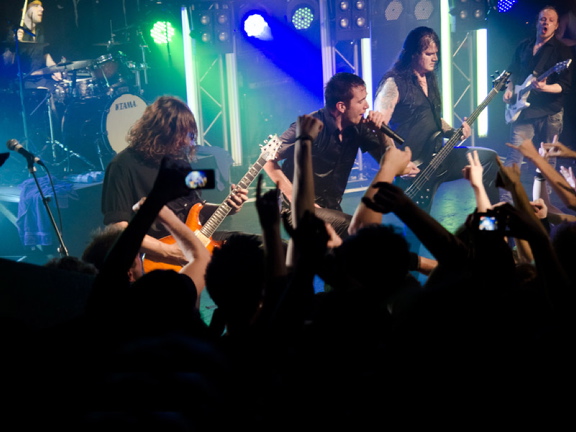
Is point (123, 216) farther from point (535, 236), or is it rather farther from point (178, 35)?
point (178, 35)

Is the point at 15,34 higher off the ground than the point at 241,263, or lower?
higher

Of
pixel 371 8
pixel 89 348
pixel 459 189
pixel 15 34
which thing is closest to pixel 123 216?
pixel 89 348

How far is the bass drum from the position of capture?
7.92 metres

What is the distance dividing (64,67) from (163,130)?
4434 millimetres

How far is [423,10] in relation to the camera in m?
8.92

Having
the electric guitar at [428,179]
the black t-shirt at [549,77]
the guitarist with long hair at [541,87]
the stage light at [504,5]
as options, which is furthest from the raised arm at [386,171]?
the stage light at [504,5]

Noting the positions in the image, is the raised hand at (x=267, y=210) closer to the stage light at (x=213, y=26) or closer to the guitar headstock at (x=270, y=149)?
the guitar headstock at (x=270, y=149)

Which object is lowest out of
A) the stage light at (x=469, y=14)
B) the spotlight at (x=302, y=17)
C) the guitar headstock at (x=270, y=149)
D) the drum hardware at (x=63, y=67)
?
the guitar headstock at (x=270, y=149)

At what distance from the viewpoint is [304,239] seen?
1.43 m

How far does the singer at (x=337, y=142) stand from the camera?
177 inches

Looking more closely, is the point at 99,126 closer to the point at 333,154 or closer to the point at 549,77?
the point at 333,154

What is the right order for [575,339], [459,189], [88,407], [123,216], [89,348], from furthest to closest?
[459,189] → [123,216] → [89,348] → [575,339] → [88,407]

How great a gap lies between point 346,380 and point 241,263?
586 mm

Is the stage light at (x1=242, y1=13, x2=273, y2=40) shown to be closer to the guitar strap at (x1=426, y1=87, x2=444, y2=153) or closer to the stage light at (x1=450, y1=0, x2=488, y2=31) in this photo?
the stage light at (x1=450, y1=0, x2=488, y2=31)
